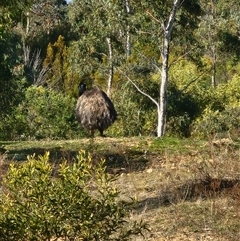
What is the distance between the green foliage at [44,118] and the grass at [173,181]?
36.2ft

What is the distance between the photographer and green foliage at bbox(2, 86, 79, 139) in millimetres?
28375

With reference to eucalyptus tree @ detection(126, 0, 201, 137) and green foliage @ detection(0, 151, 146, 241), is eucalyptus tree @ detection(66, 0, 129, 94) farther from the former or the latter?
green foliage @ detection(0, 151, 146, 241)

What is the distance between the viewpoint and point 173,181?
11258 mm

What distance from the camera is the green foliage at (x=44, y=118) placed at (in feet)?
93.1

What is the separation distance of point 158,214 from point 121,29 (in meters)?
14.8

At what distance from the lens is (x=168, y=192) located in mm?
10867

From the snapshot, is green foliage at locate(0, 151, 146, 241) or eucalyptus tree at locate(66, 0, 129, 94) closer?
green foliage at locate(0, 151, 146, 241)

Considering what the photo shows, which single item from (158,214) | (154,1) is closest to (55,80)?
(154,1)

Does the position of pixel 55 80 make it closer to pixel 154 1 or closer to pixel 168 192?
pixel 154 1

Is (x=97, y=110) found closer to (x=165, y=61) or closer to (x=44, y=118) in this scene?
(x=165, y=61)

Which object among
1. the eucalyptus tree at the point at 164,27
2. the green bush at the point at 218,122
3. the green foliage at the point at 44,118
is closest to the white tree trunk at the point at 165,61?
the eucalyptus tree at the point at 164,27

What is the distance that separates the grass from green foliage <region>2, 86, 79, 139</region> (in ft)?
36.2

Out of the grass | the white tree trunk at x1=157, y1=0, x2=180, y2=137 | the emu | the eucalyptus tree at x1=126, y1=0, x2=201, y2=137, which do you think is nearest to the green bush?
the eucalyptus tree at x1=126, y1=0, x2=201, y2=137

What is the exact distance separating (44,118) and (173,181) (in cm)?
1869
